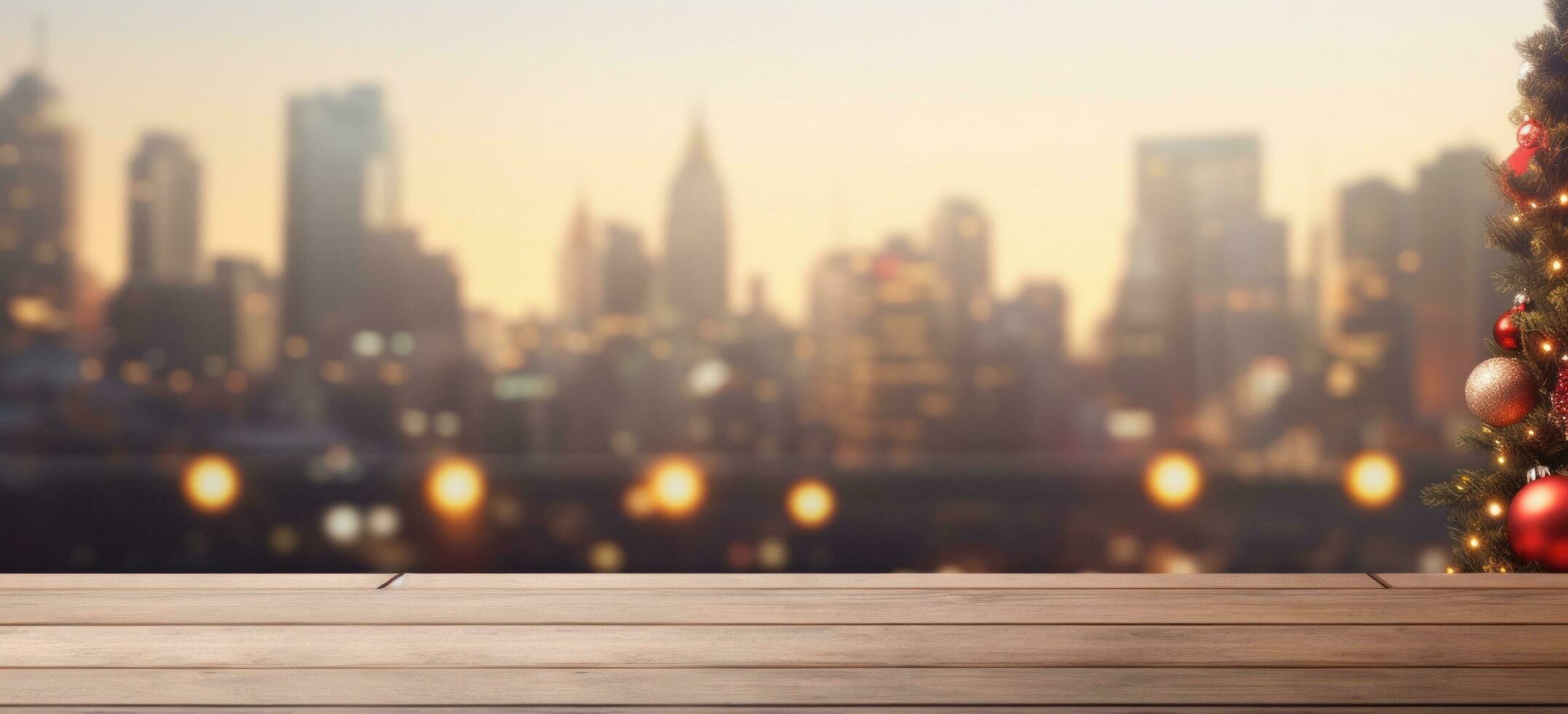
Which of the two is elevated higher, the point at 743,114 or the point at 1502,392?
the point at 743,114

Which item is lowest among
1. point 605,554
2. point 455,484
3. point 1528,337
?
point 605,554

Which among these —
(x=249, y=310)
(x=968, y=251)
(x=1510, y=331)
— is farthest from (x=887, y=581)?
(x=249, y=310)

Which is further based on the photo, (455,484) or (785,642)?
(455,484)

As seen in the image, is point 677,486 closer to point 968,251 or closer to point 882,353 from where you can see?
point 882,353

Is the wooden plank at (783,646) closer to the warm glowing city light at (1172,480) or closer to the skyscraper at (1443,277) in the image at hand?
the skyscraper at (1443,277)

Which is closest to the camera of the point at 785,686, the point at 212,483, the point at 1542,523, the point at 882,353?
the point at 785,686

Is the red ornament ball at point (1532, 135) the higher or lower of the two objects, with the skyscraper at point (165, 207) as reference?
lower

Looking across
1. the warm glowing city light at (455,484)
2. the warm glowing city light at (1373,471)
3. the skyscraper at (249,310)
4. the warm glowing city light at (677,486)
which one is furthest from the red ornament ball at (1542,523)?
the warm glowing city light at (455,484)
